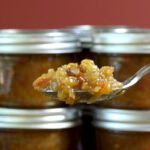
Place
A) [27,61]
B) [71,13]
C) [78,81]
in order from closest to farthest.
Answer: [78,81], [27,61], [71,13]

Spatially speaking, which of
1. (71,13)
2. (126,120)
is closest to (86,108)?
(126,120)

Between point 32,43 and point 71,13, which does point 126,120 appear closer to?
point 32,43

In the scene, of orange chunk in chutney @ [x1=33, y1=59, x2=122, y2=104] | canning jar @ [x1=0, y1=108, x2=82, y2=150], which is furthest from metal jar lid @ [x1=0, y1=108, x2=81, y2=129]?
orange chunk in chutney @ [x1=33, y1=59, x2=122, y2=104]

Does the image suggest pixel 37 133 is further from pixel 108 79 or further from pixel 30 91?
pixel 108 79

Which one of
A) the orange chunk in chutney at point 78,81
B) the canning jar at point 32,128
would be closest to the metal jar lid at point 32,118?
the canning jar at point 32,128

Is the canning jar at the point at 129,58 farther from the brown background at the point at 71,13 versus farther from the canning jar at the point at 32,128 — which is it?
the brown background at the point at 71,13

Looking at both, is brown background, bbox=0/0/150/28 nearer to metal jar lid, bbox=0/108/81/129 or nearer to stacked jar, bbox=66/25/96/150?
stacked jar, bbox=66/25/96/150
